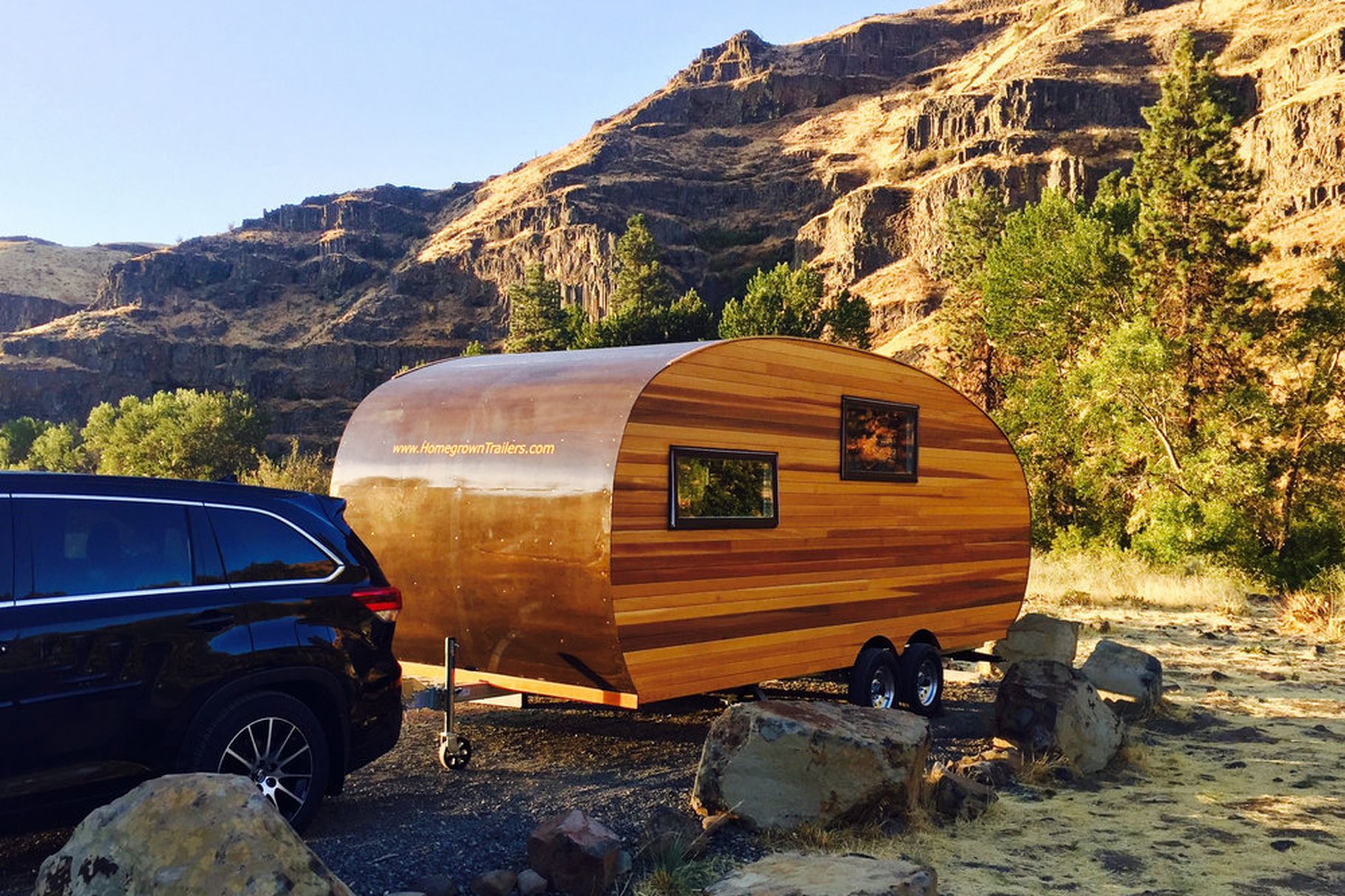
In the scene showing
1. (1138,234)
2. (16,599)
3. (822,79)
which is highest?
(822,79)

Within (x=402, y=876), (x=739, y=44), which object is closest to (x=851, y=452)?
(x=402, y=876)

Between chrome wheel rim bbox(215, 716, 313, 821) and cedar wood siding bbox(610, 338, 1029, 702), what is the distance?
2377 mm

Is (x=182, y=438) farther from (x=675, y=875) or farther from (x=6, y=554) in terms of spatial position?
(x=675, y=875)

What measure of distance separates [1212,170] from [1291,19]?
248 ft

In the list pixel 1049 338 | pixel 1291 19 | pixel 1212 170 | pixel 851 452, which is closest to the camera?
pixel 851 452

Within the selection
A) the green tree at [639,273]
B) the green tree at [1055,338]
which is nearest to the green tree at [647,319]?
the green tree at [639,273]

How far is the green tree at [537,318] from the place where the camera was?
67.8 m

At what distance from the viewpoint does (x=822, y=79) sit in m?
143

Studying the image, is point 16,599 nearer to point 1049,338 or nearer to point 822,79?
point 1049,338

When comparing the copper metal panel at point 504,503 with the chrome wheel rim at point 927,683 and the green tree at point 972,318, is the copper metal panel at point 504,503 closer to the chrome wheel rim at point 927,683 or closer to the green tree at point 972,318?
the chrome wheel rim at point 927,683

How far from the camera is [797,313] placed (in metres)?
55.1

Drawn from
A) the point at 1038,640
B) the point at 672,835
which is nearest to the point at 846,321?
the point at 1038,640

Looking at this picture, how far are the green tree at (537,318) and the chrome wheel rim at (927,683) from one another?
56.2 metres

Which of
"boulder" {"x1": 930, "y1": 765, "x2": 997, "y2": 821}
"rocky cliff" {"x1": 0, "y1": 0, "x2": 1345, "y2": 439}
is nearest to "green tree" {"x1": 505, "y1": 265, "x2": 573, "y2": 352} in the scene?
"rocky cliff" {"x1": 0, "y1": 0, "x2": 1345, "y2": 439}
